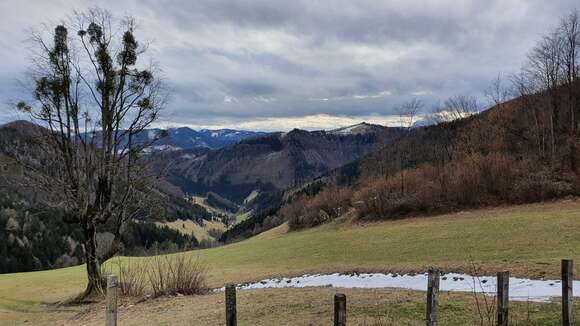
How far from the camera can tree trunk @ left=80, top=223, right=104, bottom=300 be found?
19.0m

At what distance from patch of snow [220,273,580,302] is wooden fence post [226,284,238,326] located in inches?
215

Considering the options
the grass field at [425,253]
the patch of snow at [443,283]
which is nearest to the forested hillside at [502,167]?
the grass field at [425,253]

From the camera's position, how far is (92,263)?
62.1 feet

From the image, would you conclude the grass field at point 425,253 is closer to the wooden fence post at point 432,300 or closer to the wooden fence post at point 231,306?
the wooden fence post at point 231,306

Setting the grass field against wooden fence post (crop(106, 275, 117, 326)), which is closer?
wooden fence post (crop(106, 275, 117, 326))

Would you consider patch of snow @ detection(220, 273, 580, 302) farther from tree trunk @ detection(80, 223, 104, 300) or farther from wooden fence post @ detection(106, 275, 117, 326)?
tree trunk @ detection(80, 223, 104, 300)

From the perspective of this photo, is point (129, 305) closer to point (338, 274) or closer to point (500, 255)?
point (338, 274)

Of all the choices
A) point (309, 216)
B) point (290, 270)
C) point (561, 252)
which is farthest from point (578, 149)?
point (309, 216)

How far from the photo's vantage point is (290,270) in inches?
1074

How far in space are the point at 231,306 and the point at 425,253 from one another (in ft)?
72.9

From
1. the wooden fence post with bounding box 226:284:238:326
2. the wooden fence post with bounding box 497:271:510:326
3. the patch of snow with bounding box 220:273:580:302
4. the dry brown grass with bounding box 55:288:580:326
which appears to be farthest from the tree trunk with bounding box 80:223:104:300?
the wooden fence post with bounding box 497:271:510:326

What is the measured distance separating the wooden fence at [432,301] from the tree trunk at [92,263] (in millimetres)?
13172

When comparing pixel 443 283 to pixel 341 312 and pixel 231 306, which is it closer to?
pixel 341 312

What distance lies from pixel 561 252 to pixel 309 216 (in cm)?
5073
